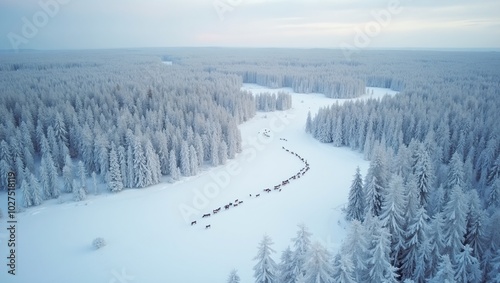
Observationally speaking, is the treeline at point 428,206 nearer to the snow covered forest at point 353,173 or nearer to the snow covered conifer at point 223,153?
the snow covered forest at point 353,173

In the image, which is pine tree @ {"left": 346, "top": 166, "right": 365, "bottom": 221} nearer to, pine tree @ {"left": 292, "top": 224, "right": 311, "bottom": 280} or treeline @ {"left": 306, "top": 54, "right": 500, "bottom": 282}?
treeline @ {"left": 306, "top": 54, "right": 500, "bottom": 282}

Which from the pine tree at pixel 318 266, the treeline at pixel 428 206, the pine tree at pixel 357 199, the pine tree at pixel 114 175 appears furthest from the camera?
the pine tree at pixel 114 175

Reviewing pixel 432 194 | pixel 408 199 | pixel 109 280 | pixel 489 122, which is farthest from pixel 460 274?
pixel 489 122

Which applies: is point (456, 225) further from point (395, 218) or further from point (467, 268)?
point (395, 218)

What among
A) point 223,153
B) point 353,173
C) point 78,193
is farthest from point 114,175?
point 353,173

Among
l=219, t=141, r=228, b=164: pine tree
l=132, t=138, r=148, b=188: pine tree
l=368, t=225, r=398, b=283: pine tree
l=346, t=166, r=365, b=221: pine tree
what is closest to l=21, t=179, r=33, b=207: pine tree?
l=132, t=138, r=148, b=188: pine tree

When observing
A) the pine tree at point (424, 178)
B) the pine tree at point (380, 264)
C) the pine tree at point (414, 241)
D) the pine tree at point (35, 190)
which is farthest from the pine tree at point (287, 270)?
the pine tree at point (35, 190)

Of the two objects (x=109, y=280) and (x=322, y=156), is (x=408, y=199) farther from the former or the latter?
(x=322, y=156)

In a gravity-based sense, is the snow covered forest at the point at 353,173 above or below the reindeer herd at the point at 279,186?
above
